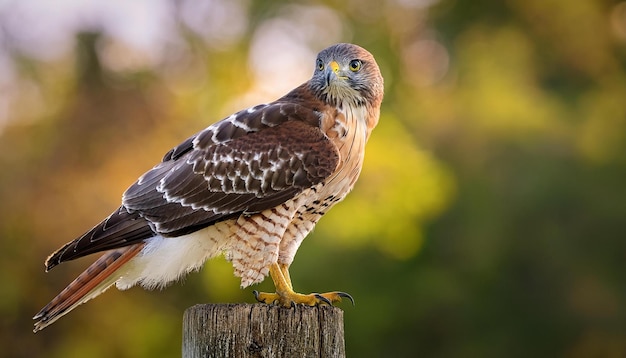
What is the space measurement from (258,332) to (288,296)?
0.98 m

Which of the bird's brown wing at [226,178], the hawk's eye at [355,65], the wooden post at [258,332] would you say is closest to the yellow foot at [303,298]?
the bird's brown wing at [226,178]

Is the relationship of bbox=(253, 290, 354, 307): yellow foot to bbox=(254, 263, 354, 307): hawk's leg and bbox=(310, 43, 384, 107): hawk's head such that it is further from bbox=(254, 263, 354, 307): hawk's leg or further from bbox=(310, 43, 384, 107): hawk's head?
bbox=(310, 43, 384, 107): hawk's head

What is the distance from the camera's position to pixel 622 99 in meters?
14.9

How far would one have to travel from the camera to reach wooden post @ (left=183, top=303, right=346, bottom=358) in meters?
3.85

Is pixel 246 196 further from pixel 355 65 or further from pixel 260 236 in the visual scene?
pixel 355 65

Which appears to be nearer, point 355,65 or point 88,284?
point 88,284

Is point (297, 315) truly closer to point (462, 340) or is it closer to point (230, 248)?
point (230, 248)

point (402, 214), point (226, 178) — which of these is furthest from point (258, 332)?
point (402, 214)

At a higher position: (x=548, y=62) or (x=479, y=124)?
(x=548, y=62)

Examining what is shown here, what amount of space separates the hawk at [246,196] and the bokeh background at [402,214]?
5051 mm

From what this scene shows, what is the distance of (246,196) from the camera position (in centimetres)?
504

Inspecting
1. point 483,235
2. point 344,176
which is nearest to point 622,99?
→ point 483,235

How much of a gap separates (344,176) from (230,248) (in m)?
0.81

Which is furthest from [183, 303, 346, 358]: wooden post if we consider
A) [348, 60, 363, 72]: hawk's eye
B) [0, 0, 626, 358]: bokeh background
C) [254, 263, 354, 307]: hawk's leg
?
[0, 0, 626, 358]: bokeh background
